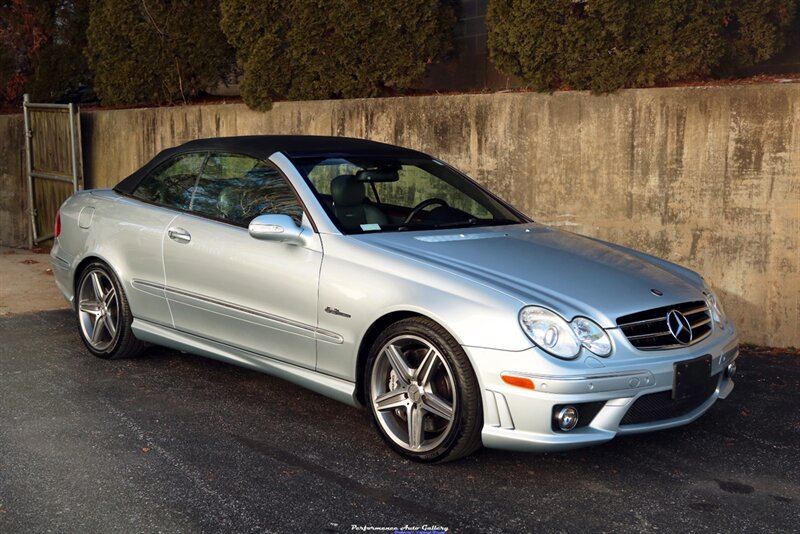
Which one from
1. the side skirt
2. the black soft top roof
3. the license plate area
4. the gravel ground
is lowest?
the gravel ground

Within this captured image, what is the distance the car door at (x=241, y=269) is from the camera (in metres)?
5.14

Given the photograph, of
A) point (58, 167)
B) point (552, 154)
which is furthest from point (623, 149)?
point (58, 167)

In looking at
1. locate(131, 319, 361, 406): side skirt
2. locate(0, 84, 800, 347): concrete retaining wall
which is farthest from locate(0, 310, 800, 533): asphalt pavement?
locate(0, 84, 800, 347): concrete retaining wall

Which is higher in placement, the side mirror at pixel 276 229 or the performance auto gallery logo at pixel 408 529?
the side mirror at pixel 276 229

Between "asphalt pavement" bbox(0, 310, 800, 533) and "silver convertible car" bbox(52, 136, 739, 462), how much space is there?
0.82 feet

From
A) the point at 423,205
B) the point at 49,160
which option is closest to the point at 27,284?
the point at 49,160

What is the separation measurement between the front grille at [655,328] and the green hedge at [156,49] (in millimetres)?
8125

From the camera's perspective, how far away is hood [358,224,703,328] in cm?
448

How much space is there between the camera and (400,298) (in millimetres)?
4637

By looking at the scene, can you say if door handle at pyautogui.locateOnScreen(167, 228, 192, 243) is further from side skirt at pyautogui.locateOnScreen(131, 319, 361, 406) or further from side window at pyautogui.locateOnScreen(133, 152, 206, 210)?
side skirt at pyautogui.locateOnScreen(131, 319, 361, 406)

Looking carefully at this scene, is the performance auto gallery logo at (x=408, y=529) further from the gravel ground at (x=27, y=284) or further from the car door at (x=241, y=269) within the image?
the gravel ground at (x=27, y=284)

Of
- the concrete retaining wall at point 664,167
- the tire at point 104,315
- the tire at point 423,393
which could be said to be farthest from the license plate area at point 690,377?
the tire at point 104,315

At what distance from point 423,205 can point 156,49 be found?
731 centimetres

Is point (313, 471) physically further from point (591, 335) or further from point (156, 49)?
point (156, 49)
